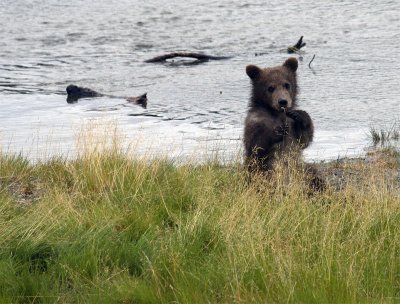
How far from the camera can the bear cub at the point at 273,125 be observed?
372 inches

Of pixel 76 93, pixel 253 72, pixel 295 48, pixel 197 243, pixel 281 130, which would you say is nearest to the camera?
pixel 197 243

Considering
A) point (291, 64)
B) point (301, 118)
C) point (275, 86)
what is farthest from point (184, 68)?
point (301, 118)

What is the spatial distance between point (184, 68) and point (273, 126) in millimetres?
12356

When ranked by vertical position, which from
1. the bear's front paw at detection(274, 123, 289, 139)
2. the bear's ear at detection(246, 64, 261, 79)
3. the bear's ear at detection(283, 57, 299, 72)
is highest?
the bear's ear at detection(283, 57, 299, 72)

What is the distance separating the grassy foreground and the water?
7.90 feet

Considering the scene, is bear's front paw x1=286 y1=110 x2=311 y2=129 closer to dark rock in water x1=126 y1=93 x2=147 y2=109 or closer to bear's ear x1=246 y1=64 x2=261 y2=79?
bear's ear x1=246 y1=64 x2=261 y2=79

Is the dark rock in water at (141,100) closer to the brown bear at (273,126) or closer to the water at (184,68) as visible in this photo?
the water at (184,68)

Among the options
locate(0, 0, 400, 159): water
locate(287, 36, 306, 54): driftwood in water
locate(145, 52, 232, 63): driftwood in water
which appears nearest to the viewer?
locate(0, 0, 400, 159): water

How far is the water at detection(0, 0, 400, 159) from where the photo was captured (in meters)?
14.7

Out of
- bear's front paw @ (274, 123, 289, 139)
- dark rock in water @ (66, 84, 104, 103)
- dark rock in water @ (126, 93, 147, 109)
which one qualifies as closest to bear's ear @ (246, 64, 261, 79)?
bear's front paw @ (274, 123, 289, 139)

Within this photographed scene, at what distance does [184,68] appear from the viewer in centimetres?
2180

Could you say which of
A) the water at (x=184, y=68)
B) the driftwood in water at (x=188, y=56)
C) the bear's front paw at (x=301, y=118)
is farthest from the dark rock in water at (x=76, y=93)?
the bear's front paw at (x=301, y=118)

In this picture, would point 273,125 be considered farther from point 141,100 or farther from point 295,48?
point 295,48

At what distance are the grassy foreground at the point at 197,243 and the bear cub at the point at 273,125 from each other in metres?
0.82
